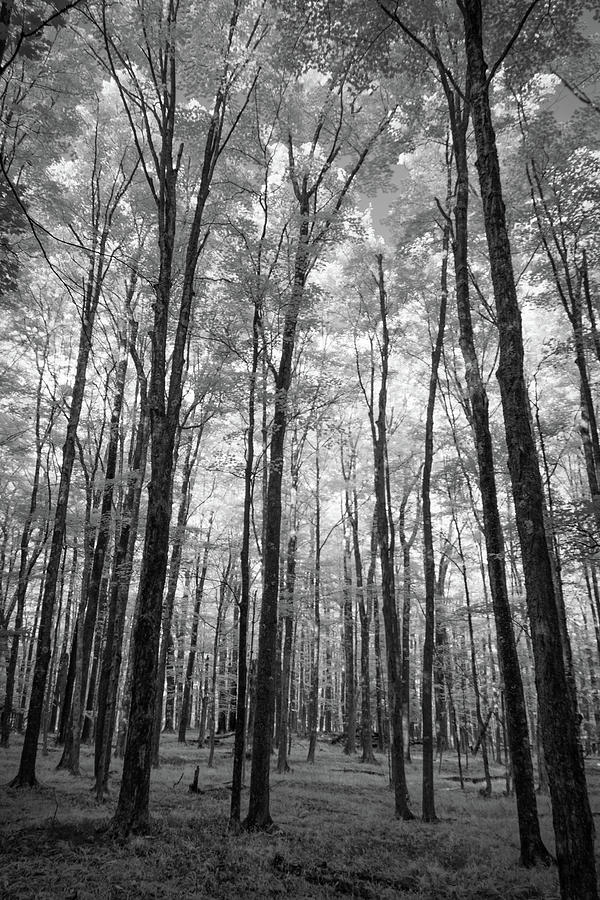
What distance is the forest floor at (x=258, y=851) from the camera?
4969 millimetres

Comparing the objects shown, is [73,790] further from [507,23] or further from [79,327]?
[507,23]

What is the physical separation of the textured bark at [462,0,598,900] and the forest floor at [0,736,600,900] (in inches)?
100

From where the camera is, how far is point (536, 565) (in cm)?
430

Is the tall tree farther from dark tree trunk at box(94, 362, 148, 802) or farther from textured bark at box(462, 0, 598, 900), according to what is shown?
textured bark at box(462, 0, 598, 900)

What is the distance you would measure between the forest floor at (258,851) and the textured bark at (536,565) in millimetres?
2542

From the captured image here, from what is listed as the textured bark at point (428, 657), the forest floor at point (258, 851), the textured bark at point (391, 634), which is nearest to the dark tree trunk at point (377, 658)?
the textured bark at point (391, 634)

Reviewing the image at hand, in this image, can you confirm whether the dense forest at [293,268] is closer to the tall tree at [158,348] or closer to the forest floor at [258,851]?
the tall tree at [158,348]

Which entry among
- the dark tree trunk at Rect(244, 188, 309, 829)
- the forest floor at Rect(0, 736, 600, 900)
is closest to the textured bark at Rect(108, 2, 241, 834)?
the forest floor at Rect(0, 736, 600, 900)

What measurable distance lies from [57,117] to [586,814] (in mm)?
13565

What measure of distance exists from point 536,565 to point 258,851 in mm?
5496

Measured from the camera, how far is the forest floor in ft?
16.3

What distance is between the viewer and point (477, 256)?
1360 cm

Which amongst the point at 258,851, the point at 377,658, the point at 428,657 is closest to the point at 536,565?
the point at 258,851

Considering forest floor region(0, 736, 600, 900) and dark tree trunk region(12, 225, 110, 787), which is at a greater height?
dark tree trunk region(12, 225, 110, 787)
